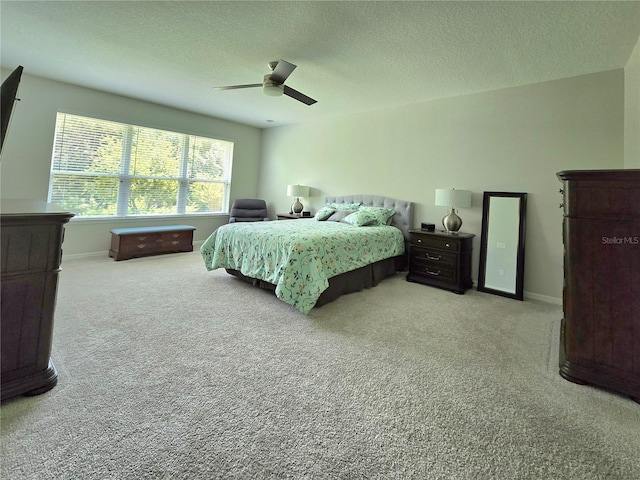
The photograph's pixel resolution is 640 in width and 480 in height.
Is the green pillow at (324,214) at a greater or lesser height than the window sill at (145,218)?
greater

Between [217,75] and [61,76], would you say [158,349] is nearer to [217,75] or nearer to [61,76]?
[217,75]

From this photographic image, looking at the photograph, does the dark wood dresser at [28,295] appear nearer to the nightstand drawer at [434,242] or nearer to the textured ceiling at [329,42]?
the textured ceiling at [329,42]

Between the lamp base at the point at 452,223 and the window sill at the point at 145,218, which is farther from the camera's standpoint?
the window sill at the point at 145,218

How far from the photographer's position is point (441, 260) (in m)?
3.72

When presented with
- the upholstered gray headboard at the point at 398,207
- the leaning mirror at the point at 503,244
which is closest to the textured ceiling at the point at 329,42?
the leaning mirror at the point at 503,244

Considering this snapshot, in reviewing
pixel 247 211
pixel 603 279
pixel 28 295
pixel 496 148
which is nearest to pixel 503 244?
pixel 496 148

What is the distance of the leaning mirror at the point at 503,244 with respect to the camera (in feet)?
11.3

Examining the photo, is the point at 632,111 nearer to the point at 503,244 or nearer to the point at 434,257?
the point at 503,244

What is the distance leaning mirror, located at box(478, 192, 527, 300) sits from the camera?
3.44 metres

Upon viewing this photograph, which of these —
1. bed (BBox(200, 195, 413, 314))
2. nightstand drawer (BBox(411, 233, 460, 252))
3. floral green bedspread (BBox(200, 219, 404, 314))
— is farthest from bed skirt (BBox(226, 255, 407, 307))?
nightstand drawer (BBox(411, 233, 460, 252))

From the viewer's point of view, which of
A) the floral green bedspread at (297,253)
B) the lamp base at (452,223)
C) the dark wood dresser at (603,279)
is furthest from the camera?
the lamp base at (452,223)

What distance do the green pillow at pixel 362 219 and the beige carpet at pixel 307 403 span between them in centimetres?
164

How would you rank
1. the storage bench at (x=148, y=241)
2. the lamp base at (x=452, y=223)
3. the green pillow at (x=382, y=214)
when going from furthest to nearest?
the storage bench at (x=148, y=241) < the green pillow at (x=382, y=214) < the lamp base at (x=452, y=223)

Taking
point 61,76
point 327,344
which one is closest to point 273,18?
point 327,344
